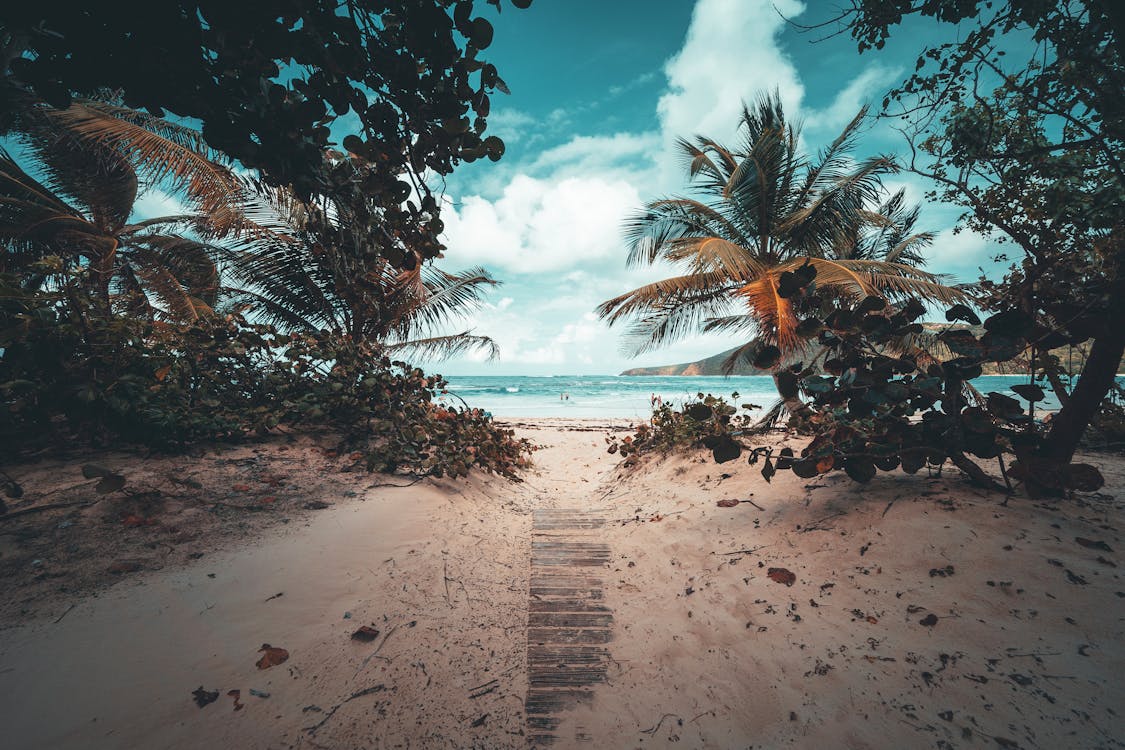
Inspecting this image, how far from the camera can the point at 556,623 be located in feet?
6.97

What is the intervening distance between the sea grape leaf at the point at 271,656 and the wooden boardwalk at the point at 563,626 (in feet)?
3.40

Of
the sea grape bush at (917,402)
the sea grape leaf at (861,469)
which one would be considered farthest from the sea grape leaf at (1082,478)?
the sea grape leaf at (861,469)

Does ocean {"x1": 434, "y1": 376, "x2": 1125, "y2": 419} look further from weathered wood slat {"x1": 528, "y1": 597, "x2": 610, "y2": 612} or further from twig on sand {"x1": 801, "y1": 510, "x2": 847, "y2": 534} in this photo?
weathered wood slat {"x1": 528, "y1": 597, "x2": 610, "y2": 612}

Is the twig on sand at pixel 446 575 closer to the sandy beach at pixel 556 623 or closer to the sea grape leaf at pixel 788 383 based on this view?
the sandy beach at pixel 556 623

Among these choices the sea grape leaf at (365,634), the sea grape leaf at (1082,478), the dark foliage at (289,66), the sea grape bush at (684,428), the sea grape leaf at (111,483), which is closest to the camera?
the dark foliage at (289,66)

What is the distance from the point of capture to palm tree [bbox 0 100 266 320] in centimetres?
560

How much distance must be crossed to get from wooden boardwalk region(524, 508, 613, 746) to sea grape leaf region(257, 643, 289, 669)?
40.8 inches

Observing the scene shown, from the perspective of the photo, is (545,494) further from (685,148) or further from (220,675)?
(685,148)

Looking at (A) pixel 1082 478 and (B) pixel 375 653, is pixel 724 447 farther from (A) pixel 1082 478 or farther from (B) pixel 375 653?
(B) pixel 375 653

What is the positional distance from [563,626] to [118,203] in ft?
45.7

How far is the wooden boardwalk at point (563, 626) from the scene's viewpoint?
162 centimetres

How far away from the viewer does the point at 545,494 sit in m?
4.95

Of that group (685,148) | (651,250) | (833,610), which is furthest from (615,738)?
(685,148)

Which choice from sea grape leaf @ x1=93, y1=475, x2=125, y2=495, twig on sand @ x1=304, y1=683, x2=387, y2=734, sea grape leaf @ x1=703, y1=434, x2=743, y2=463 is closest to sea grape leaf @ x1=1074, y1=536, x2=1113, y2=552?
sea grape leaf @ x1=703, y1=434, x2=743, y2=463
